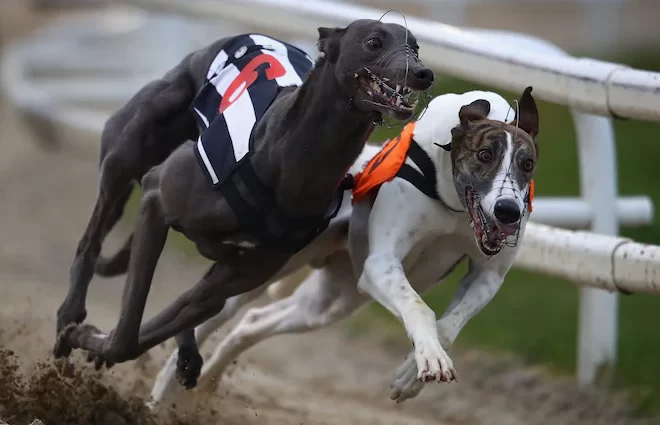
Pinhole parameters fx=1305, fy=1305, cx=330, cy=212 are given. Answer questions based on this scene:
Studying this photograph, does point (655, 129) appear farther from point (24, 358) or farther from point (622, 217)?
point (24, 358)

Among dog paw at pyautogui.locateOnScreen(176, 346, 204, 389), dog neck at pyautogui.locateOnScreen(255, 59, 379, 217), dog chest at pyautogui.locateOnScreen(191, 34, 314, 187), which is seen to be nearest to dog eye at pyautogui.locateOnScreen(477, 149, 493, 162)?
dog neck at pyautogui.locateOnScreen(255, 59, 379, 217)

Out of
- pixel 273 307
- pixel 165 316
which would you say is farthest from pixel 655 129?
pixel 165 316

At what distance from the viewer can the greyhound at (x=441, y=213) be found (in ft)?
11.0

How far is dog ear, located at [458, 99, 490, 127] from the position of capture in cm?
354

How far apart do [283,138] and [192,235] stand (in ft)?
1.44

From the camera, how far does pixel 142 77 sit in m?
9.66

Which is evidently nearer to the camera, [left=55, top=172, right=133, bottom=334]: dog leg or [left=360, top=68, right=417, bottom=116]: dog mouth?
[left=360, top=68, right=417, bottom=116]: dog mouth

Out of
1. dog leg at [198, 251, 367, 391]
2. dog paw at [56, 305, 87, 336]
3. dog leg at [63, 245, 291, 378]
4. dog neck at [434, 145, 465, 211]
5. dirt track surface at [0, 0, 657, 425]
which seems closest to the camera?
dog neck at [434, 145, 465, 211]

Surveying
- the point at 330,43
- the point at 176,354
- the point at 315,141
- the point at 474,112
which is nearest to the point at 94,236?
the point at 176,354

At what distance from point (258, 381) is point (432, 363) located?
205 cm

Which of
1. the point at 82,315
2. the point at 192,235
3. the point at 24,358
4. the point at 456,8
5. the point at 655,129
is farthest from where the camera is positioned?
the point at 655,129

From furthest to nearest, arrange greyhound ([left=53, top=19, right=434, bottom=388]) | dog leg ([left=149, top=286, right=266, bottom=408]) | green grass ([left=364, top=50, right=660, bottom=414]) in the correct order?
green grass ([left=364, top=50, right=660, bottom=414]) → dog leg ([left=149, top=286, right=266, bottom=408]) → greyhound ([left=53, top=19, right=434, bottom=388])

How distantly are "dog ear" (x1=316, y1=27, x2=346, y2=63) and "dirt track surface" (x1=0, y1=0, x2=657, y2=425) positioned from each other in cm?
132

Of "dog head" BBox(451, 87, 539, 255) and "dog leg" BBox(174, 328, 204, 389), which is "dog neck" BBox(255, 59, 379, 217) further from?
"dog leg" BBox(174, 328, 204, 389)
